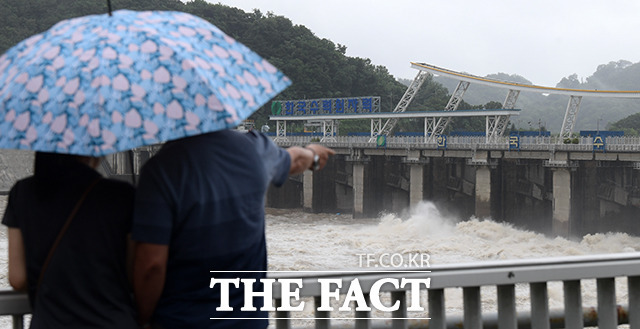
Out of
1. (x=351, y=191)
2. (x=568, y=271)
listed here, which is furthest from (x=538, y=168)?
(x=568, y=271)

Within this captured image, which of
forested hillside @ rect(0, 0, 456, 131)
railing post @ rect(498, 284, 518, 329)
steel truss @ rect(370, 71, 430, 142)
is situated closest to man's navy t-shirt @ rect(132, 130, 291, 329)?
railing post @ rect(498, 284, 518, 329)

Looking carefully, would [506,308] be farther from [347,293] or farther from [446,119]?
[446,119]

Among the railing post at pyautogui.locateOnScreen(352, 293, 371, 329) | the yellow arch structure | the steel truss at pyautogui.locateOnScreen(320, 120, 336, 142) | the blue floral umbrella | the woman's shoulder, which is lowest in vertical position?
the railing post at pyautogui.locateOnScreen(352, 293, 371, 329)

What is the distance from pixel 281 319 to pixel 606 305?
1.19 metres

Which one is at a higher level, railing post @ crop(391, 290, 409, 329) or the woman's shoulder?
the woman's shoulder

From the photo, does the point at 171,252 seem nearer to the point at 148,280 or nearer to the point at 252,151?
the point at 148,280

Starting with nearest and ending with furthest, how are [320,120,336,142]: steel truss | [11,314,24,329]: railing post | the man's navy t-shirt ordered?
the man's navy t-shirt, [11,314,24,329]: railing post, [320,120,336,142]: steel truss

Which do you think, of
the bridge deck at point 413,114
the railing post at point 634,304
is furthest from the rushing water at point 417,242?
the railing post at point 634,304

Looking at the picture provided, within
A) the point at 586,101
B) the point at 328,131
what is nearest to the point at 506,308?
the point at 328,131

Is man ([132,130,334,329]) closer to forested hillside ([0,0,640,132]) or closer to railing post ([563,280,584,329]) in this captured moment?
railing post ([563,280,584,329])

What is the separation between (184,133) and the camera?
1.63 metres

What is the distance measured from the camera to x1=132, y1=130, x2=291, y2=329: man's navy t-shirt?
164 cm

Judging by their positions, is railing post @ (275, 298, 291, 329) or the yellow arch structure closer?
railing post @ (275, 298, 291, 329)

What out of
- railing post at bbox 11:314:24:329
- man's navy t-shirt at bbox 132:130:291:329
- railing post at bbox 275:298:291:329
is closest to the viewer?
man's navy t-shirt at bbox 132:130:291:329
